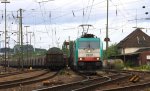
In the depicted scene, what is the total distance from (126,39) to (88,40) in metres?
73.3

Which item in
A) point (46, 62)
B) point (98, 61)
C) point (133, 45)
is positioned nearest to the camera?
point (98, 61)

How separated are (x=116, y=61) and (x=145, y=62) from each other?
16211mm

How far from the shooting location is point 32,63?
69.4m

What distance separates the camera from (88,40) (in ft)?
118

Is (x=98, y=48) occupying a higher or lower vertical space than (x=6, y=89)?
higher

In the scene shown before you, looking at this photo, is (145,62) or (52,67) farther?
(145,62)

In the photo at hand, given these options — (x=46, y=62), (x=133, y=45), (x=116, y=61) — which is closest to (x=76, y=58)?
(x=46, y=62)

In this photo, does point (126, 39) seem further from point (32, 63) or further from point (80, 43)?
point (80, 43)

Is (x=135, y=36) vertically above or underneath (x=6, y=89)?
above

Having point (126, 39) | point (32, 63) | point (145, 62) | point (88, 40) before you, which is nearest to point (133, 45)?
point (126, 39)

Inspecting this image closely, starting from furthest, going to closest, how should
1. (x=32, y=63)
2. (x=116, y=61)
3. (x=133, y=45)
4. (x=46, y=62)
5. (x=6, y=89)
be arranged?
(x=133, y=45) → (x=32, y=63) → (x=116, y=61) → (x=46, y=62) → (x=6, y=89)

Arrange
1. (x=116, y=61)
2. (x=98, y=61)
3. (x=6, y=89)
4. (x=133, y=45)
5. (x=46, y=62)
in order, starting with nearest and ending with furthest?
(x=6, y=89)
(x=98, y=61)
(x=46, y=62)
(x=116, y=61)
(x=133, y=45)

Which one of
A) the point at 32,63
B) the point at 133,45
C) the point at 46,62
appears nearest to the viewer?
the point at 46,62

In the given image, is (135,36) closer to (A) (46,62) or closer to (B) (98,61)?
(A) (46,62)
